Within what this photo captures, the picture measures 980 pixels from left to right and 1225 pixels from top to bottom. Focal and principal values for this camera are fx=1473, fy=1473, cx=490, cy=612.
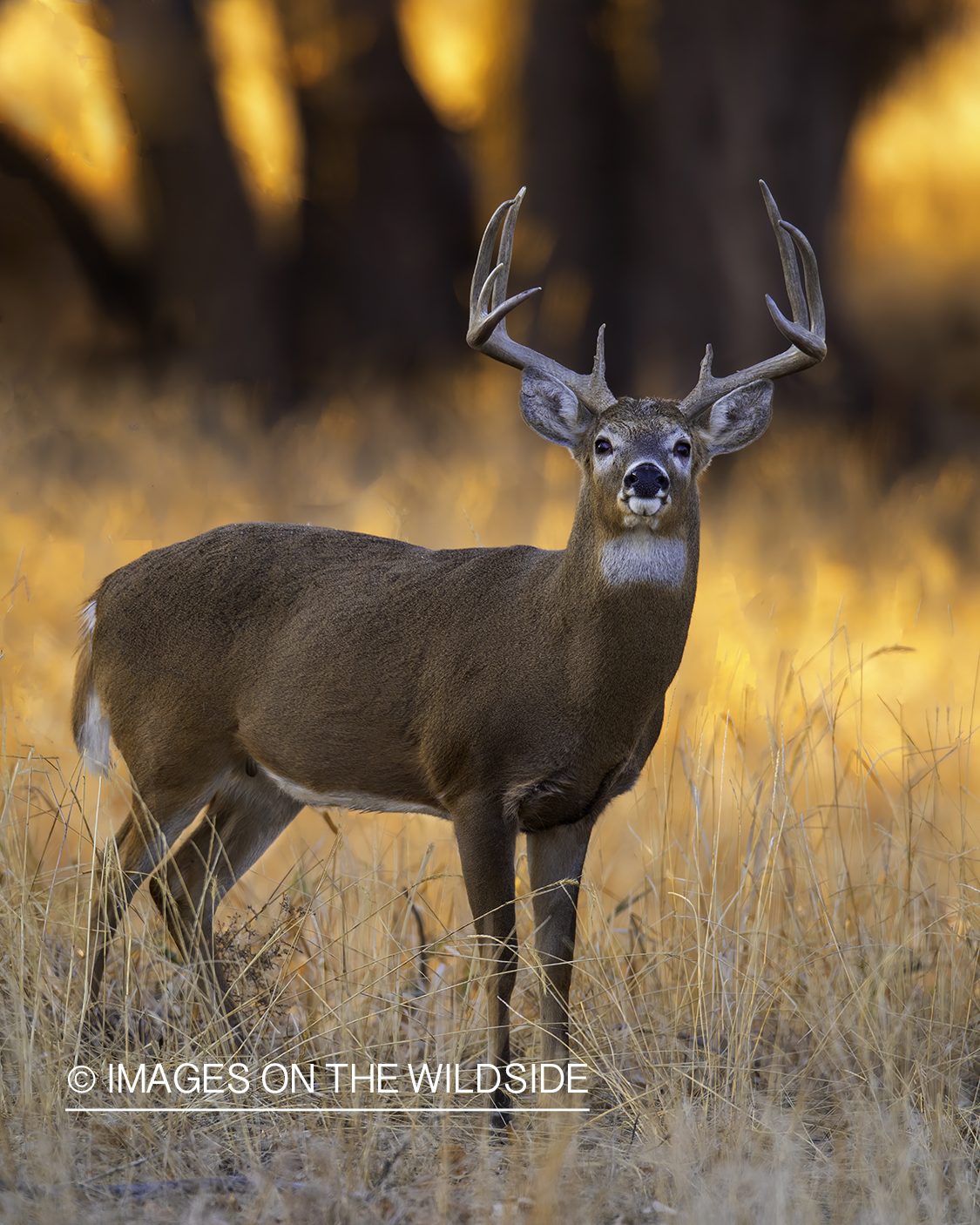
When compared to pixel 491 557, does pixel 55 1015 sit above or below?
below

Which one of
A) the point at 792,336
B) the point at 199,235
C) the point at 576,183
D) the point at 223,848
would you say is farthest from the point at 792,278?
the point at 199,235

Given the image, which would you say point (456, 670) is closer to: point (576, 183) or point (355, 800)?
point (355, 800)

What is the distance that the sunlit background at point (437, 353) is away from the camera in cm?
927

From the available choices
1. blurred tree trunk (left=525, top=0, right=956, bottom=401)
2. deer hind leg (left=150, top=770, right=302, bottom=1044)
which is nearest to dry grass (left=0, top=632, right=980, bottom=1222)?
deer hind leg (left=150, top=770, right=302, bottom=1044)

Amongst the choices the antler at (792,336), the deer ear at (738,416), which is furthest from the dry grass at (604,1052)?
the antler at (792,336)

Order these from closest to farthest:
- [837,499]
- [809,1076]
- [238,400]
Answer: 1. [809,1076]
2. [837,499]
3. [238,400]

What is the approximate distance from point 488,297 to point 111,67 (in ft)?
23.9

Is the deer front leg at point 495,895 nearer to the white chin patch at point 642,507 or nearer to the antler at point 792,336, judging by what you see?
the white chin patch at point 642,507

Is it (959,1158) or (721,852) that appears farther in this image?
(721,852)

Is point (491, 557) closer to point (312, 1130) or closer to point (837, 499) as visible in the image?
point (312, 1130)

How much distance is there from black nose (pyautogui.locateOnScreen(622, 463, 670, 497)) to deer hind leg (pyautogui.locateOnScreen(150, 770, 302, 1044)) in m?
1.56

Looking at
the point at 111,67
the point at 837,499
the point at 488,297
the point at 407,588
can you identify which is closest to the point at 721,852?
the point at 407,588

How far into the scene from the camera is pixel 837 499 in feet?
32.8

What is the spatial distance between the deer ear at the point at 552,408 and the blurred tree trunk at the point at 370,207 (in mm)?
7327
